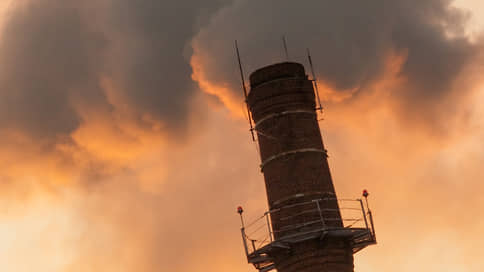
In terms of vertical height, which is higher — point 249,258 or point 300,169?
point 300,169

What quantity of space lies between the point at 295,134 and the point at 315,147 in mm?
929

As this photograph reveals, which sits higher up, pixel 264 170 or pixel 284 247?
pixel 264 170

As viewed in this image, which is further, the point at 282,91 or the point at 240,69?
the point at 240,69

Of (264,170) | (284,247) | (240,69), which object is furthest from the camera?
(240,69)

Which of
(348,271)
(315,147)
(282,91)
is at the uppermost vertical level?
(282,91)

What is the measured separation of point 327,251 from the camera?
102 feet

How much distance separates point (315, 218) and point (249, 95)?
19.7ft

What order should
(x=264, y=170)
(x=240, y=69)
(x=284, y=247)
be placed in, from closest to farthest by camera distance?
1. (x=284, y=247)
2. (x=264, y=170)
3. (x=240, y=69)

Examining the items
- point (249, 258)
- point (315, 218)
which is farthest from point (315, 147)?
point (249, 258)

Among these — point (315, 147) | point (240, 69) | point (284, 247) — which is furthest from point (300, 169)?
point (240, 69)

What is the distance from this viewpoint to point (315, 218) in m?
31.4

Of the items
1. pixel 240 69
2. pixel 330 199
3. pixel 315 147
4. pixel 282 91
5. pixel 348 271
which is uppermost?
pixel 240 69

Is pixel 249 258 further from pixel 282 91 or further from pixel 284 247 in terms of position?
pixel 282 91

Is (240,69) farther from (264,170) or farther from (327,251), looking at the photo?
(327,251)
